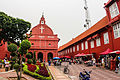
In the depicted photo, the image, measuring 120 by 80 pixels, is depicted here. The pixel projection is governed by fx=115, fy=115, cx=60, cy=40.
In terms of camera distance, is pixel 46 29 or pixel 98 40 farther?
pixel 46 29

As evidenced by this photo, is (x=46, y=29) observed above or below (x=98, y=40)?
above

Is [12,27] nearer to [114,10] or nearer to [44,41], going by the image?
[44,41]

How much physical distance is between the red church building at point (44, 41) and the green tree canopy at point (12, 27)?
323 inches

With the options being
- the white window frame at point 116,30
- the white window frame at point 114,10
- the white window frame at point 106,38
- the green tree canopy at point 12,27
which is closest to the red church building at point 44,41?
the green tree canopy at point 12,27

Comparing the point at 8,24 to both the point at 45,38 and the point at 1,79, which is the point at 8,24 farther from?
the point at 45,38

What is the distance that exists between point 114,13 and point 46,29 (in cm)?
1906

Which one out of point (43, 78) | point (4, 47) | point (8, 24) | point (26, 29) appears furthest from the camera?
point (4, 47)

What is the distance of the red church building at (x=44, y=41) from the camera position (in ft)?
94.4

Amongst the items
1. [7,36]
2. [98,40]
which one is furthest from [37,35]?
[98,40]

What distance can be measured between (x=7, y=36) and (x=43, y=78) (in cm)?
1199

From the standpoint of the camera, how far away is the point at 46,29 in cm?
3061

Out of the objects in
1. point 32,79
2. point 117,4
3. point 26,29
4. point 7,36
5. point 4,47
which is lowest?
point 32,79

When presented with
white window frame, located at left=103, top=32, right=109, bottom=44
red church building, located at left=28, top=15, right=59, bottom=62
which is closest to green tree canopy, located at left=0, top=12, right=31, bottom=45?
red church building, located at left=28, top=15, right=59, bottom=62

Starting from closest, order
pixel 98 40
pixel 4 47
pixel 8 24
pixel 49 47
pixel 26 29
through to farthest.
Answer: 1. pixel 8 24
2. pixel 98 40
3. pixel 26 29
4. pixel 4 47
5. pixel 49 47
